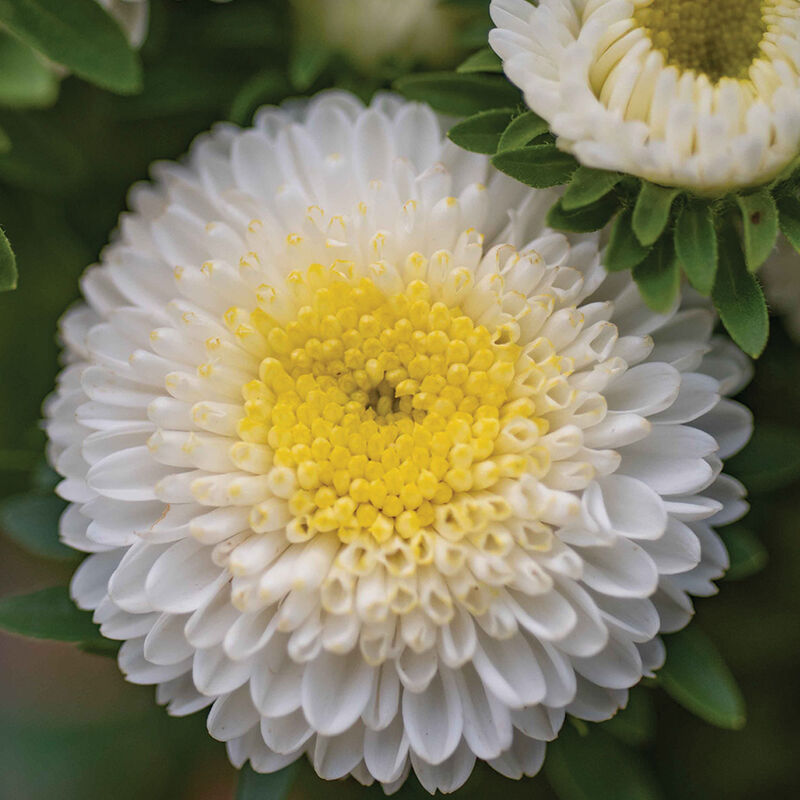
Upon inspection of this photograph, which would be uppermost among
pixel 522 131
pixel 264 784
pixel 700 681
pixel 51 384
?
pixel 522 131

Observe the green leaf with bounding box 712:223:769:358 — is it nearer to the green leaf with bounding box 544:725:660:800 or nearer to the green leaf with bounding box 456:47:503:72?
the green leaf with bounding box 456:47:503:72

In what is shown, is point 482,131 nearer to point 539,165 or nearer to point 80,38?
point 539,165

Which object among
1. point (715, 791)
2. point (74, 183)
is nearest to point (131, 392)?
point (74, 183)

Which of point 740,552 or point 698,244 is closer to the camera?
point 698,244

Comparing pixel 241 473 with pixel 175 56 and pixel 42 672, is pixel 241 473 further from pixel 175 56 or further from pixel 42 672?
pixel 42 672

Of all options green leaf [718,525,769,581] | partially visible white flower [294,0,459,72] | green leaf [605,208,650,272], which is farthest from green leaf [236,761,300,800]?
partially visible white flower [294,0,459,72]

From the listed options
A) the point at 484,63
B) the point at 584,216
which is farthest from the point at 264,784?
the point at 484,63

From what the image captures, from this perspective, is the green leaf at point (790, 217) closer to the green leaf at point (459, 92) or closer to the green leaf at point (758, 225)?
the green leaf at point (758, 225)
